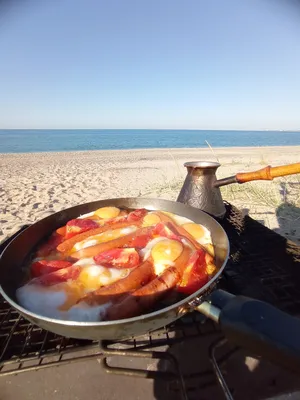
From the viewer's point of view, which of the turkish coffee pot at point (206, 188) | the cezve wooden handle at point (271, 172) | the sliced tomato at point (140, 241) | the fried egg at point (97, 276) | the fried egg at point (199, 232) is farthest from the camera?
the turkish coffee pot at point (206, 188)

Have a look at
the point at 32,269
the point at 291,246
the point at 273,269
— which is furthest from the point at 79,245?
the point at 291,246

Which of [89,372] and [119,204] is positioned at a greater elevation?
[119,204]

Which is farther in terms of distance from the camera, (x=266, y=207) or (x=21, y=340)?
(x=266, y=207)

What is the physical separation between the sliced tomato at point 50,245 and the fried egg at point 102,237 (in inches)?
9.9

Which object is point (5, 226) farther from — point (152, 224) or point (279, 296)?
point (279, 296)

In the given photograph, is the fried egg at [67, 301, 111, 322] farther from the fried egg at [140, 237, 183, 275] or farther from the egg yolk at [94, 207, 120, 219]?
the egg yolk at [94, 207, 120, 219]

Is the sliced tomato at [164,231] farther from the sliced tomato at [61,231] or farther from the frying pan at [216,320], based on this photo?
the sliced tomato at [61,231]

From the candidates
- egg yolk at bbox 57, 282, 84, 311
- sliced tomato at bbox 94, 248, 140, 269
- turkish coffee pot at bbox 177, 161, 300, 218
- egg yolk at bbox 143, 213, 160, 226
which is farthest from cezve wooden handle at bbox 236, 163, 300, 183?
egg yolk at bbox 57, 282, 84, 311

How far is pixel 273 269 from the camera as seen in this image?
8.59 ft

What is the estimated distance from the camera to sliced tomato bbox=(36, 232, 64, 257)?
2.30 meters

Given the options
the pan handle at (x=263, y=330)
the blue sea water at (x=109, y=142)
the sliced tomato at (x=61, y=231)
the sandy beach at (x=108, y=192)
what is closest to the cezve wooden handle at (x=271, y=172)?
the sandy beach at (x=108, y=192)

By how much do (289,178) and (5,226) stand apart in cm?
1028

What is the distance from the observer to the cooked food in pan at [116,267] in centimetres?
153

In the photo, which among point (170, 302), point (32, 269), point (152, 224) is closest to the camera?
point (170, 302)
